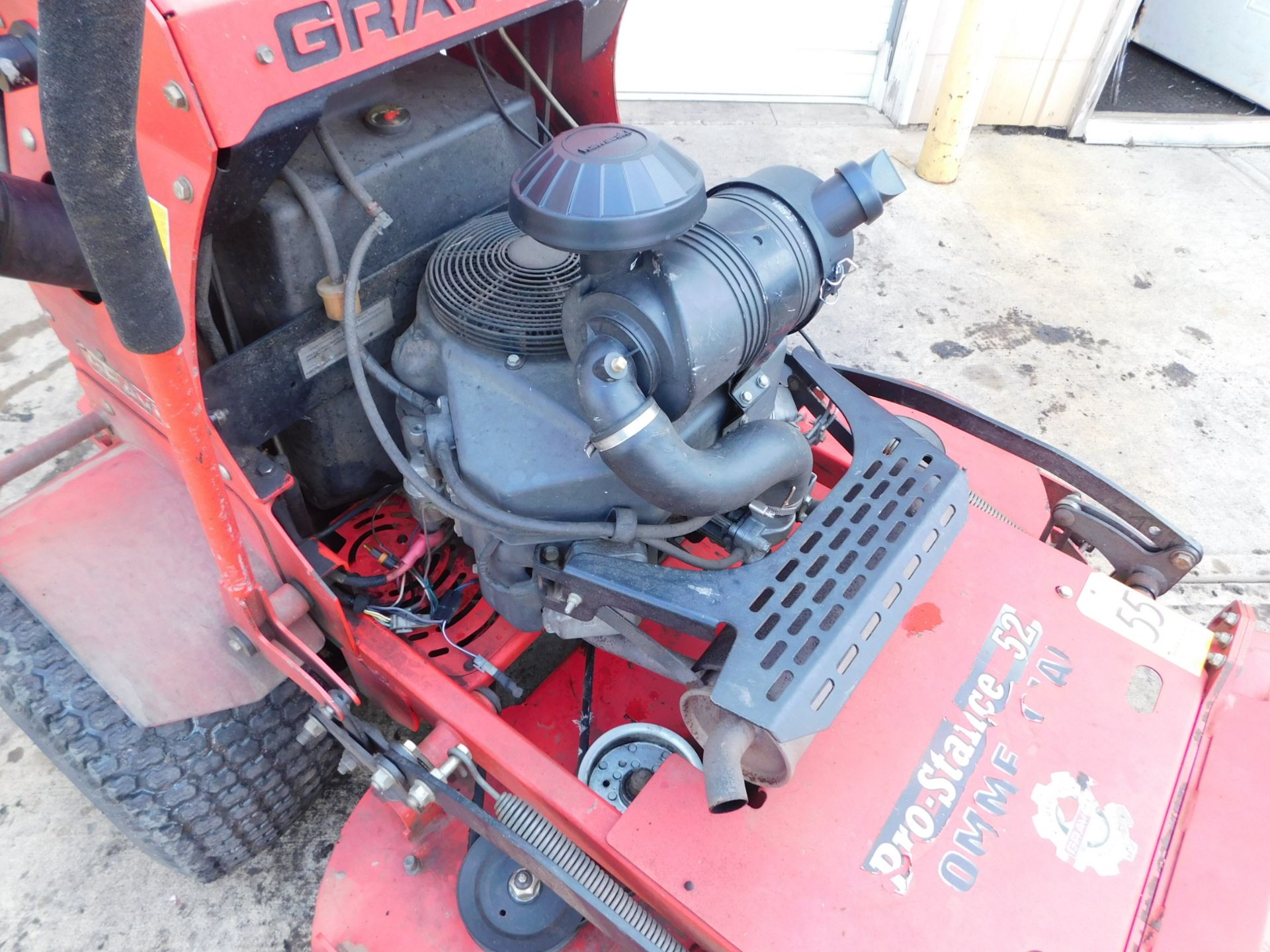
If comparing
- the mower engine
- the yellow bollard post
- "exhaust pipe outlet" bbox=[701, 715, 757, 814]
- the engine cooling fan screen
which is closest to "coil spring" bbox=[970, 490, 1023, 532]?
the mower engine

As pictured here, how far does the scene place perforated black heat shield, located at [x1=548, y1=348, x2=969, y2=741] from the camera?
949 millimetres

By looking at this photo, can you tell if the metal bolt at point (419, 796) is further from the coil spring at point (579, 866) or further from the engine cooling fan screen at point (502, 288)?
the engine cooling fan screen at point (502, 288)

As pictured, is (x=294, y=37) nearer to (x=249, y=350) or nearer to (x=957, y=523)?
(x=249, y=350)

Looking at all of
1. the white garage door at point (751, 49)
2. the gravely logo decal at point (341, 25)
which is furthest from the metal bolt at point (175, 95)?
the white garage door at point (751, 49)

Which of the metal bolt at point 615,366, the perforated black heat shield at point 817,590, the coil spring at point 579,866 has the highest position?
the metal bolt at point 615,366

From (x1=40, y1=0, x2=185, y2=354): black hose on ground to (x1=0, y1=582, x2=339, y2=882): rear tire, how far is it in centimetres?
77

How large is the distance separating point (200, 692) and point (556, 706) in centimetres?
54

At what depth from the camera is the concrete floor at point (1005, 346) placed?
4.69 ft

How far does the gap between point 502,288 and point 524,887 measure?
78 centimetres

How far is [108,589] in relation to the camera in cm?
116

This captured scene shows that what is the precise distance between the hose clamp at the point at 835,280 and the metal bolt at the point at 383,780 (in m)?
0.82

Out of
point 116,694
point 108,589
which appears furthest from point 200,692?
point 108,589

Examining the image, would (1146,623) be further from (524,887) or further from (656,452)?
(524,887)

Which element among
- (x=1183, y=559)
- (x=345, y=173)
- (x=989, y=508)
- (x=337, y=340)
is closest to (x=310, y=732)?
(x=337, y=340)
